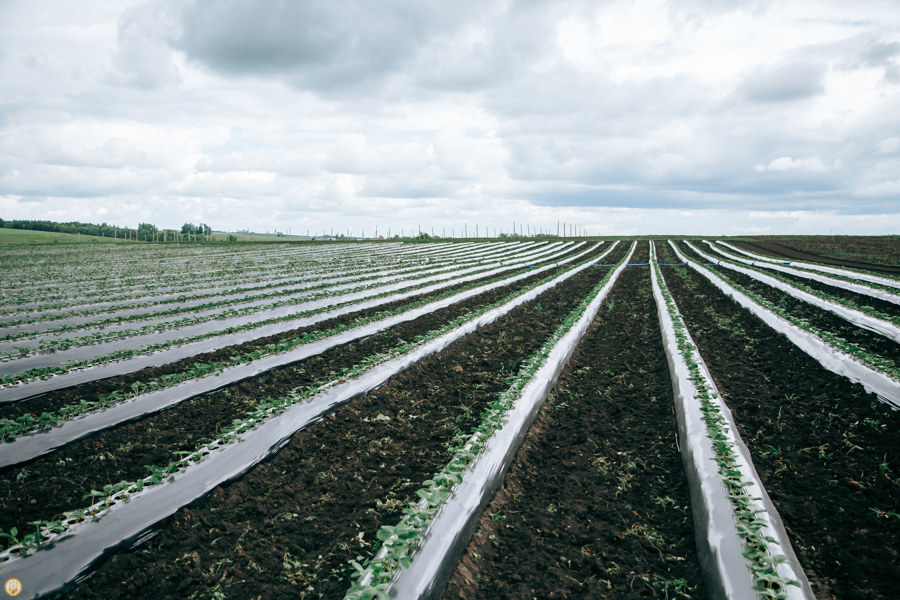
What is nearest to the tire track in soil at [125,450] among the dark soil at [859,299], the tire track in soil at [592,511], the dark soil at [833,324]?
the tire track in soil at [592,511]

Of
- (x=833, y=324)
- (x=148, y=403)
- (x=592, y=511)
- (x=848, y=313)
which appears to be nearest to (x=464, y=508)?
(x=592, y=511)

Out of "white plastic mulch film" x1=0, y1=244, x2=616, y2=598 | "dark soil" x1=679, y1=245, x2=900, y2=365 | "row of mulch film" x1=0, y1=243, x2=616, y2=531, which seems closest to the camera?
"white plastic mulch film" x1=0, y1=244, x2=616, y2=598

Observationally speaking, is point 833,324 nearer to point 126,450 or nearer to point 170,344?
point 126,450

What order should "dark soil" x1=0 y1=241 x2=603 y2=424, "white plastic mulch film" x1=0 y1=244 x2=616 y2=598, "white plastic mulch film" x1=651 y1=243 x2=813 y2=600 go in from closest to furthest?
1. "white plastic mulch film" x1=651 y1=243 x2=813 y2=600
2. "white plastic mulch film" x1=0 y1=244 x2=616 y2=598
3. "dark soil" x1=0 y1=241 x2=603 y2=424

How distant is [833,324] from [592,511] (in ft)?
28.5

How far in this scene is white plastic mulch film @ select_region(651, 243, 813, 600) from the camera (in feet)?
8.76

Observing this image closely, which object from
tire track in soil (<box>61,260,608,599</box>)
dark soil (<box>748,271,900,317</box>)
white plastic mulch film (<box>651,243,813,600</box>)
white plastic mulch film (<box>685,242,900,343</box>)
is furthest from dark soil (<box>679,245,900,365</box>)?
tire track in soil (<box>61,260,608,599</box>)

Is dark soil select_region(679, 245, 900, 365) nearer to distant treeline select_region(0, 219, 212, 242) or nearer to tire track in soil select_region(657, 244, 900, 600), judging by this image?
tire track in soil select_region(657, 244, 900, 600)

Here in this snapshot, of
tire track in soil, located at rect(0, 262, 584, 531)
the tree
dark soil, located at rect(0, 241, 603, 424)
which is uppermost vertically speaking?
the tree

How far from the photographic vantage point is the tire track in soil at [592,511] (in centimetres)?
297

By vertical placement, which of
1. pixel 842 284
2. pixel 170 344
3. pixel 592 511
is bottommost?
pixel 592 511

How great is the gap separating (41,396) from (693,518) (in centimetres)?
736

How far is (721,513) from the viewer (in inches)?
127

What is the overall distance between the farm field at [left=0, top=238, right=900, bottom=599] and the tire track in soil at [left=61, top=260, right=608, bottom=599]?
2 centimetres
